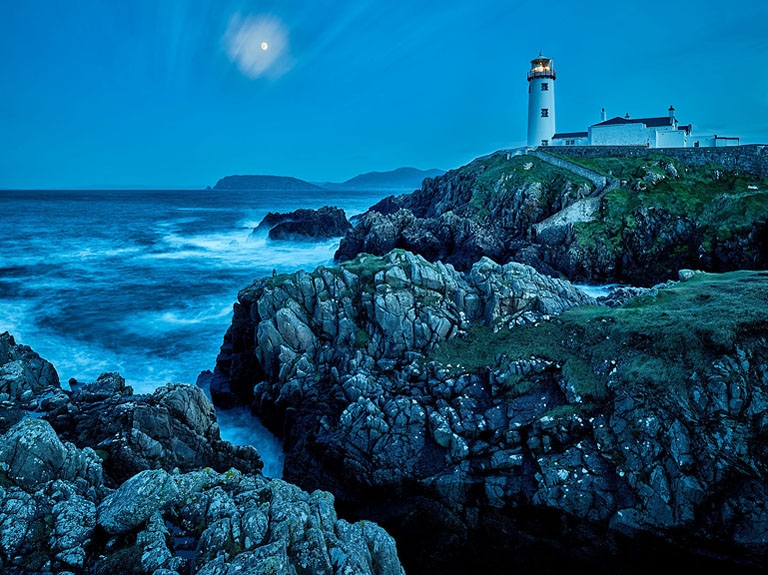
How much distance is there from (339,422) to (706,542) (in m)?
12.7

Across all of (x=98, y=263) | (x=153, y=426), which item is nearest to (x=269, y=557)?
(x=153, y=426)

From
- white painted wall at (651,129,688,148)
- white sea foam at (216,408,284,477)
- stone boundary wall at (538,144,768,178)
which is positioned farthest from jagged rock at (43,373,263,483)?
white painted wall at (651,129,688,148)

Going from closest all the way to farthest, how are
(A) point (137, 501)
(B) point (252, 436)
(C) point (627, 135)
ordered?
1. (A) point (137, 501)
2. (B) point (252, 436)
3. (C) point (627, 135)

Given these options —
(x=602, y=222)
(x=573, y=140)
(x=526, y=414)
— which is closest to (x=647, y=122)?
(x=573, y=140)

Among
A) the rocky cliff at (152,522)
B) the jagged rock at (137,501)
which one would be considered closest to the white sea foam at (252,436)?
the rocky cliff at (152,522)

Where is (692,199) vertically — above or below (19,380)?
above

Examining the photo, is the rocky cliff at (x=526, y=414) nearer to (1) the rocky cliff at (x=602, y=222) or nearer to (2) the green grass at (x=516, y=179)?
(1) the rocky cliff at (x=602, y=222)

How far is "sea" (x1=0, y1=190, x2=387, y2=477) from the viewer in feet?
97.6

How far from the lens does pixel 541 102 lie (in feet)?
226

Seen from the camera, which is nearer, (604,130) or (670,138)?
(670,138)

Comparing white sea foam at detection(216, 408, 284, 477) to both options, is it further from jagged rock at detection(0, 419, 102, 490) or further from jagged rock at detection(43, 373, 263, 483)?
jagged rock at detection(0, 419, 102, 490)

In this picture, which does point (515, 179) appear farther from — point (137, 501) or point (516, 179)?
point (137, 501)

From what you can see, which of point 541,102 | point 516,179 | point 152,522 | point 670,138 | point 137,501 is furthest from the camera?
point 541,102

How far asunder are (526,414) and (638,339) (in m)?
5.48
